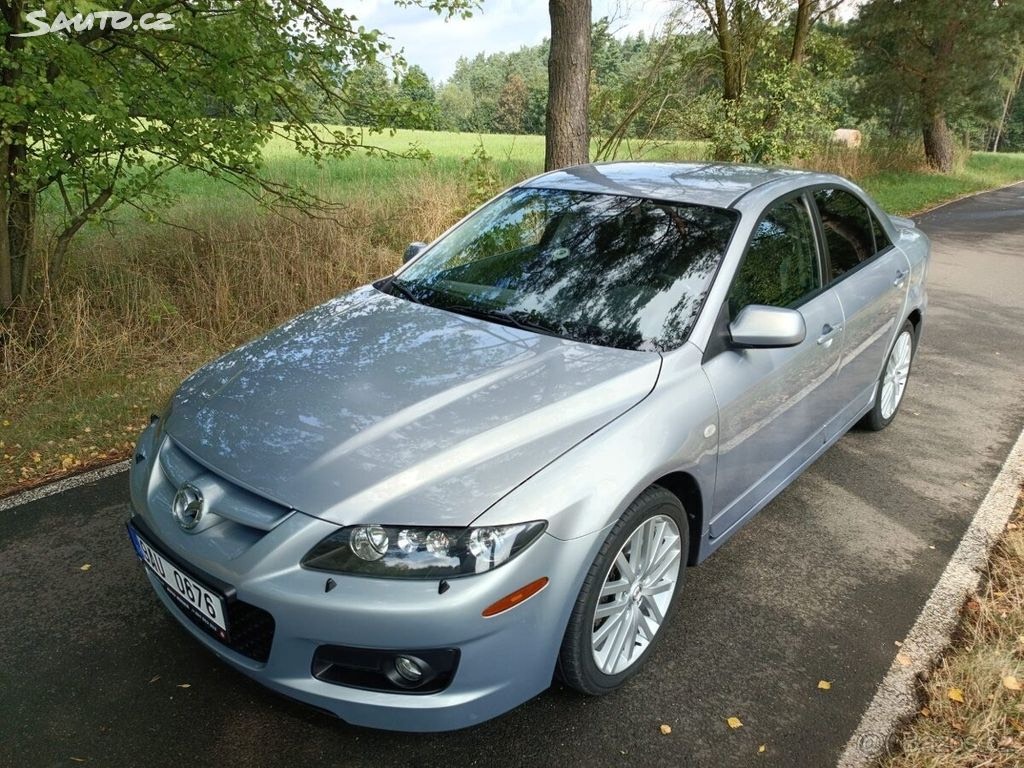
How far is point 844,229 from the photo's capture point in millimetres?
3820

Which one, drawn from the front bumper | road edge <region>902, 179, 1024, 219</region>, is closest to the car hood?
the front bumper

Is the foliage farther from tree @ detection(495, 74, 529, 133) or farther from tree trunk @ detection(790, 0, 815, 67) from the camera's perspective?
tree @ detection(495, 74, 529, 133)

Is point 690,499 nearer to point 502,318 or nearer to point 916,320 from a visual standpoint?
point 502,318

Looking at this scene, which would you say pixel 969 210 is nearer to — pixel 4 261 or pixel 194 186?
pixel 194 186

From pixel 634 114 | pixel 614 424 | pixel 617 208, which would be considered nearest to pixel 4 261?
pixel 617 208

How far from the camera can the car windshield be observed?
2.81m

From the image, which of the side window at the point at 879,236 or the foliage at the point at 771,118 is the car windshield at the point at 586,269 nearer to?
the side window at the point at 879,236

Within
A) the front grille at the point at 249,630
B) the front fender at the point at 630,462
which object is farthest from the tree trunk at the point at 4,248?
the front fender at the point at 630,462

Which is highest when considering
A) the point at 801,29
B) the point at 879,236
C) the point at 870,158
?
the point at 801,29

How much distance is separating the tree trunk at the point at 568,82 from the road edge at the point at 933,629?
5.00m

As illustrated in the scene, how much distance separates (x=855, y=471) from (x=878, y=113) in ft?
77.0

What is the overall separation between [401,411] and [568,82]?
231 inches

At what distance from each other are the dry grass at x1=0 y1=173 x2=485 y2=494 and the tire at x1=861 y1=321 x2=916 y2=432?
440 cm

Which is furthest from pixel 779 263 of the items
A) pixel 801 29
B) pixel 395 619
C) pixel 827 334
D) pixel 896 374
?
pixel 801 29
